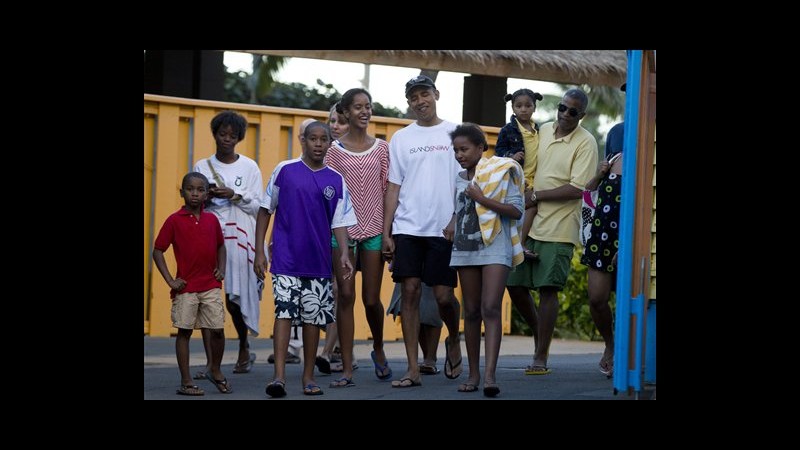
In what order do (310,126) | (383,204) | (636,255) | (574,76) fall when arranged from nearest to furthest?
(636,255)
(310,126)
(383,204)
(574,76)

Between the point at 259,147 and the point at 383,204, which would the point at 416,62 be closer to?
the point at 259,147

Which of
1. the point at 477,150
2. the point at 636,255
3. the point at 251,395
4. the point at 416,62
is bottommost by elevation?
the point at 251,395

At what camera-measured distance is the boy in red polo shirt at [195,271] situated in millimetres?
7387

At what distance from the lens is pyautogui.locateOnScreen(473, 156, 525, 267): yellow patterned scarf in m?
7.29

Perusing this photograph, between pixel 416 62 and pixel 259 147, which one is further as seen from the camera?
pixel 416 62

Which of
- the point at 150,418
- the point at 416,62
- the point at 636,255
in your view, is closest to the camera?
the point at 150,418

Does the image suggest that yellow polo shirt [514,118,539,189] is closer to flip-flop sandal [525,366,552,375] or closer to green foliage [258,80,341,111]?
flip-flop sandal [525,366,552,375]

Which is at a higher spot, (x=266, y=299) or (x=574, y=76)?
(x=574, y=76)

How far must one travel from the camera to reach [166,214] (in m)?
10.6

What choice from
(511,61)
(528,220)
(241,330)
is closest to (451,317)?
(528,220)

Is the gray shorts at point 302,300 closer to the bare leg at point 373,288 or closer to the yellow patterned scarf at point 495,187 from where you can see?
the bare leg at point 373,288

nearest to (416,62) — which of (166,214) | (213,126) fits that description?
(166,214)

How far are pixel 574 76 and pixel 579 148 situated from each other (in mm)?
6956
